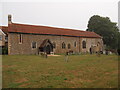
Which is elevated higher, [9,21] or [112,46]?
[9,21]

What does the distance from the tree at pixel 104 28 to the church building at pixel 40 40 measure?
42.0 ft

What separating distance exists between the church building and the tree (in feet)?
42.0

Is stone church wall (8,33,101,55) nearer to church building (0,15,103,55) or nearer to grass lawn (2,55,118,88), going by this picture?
church building (0,15,103,55)

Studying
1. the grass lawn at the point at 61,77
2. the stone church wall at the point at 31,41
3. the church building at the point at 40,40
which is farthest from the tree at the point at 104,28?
the grass lawn at the point at 61,77

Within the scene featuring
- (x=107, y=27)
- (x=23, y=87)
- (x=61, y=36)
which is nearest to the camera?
(x=23, y=87)

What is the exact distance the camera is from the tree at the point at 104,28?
193ft

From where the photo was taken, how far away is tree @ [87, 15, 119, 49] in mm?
58844

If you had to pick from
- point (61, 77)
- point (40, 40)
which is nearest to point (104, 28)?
point (40, 40)

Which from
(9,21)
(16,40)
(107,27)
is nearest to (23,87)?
(16,40)

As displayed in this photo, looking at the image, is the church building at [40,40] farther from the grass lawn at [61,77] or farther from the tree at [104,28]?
the grass lawn at [61,77]

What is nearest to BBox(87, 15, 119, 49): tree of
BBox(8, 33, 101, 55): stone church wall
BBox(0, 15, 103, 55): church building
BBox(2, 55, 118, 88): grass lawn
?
BBox(0, 15, 103, 55): church building

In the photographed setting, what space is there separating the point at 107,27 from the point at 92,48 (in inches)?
581

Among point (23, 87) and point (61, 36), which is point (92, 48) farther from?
point (23, 87)

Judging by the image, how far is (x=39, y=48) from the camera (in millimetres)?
37500
